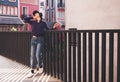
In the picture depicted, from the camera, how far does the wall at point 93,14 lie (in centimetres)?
533

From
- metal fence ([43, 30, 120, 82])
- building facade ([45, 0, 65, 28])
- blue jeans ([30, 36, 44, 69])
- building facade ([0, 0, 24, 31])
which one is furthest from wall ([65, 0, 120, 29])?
building facade ([0, 0, 24, 31])

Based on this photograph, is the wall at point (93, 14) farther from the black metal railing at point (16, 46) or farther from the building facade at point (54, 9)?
the building facade at point (54, 9)

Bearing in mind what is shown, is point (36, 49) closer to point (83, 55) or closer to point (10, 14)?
point (83, 55)

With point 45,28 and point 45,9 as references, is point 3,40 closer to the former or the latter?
point 45,28

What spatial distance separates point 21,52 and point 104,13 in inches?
168

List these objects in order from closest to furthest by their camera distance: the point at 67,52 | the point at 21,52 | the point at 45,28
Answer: the point at 67,52, the point at 45,28, the point at 21,52

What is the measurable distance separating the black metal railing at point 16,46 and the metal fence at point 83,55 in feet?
5.56

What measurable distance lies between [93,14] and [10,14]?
941 inches

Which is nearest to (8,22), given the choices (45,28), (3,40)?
(3,40)

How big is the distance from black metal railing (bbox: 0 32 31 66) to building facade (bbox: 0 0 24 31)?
14106 millimetres

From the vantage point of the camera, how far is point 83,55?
5004 mm

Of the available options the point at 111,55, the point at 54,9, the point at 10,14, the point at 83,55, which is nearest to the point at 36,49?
the point at 83,55

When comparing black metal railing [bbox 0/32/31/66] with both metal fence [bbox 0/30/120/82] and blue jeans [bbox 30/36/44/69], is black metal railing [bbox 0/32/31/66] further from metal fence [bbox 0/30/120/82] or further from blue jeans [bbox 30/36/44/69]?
blue jeans [bbox 30/36/44/69]

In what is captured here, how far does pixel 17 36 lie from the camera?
9.69 metres
